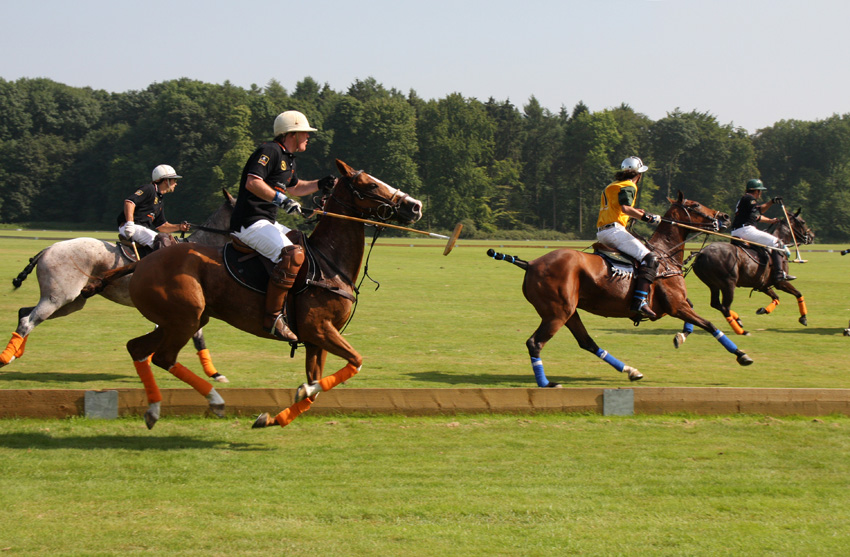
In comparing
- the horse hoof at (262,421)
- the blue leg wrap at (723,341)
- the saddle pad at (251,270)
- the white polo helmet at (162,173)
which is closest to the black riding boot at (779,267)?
the blue leg wrap at (723,341)

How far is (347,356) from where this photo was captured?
25.4 ft

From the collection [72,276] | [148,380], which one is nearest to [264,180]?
[148,380]

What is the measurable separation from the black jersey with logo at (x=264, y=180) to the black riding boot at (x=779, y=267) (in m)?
11.8

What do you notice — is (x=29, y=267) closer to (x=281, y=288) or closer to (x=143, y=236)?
(x=143, y=236)

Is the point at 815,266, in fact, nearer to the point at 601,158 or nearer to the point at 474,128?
the point at 601,158

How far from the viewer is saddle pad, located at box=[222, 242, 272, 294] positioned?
25.5 feet

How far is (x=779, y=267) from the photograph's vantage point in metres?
16.3

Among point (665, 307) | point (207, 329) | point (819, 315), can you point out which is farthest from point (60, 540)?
point (819, 315)

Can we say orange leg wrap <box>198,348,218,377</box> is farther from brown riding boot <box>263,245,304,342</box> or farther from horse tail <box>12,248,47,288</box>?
brown riding boot <box>263,245,304,342</box>

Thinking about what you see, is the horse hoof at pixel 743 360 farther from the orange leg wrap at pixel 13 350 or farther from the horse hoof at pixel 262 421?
the orange leg wrap at pixel 13 350

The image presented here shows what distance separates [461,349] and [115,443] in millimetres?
7321

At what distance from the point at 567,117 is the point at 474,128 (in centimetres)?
3017

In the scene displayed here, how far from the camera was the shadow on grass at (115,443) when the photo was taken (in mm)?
7363

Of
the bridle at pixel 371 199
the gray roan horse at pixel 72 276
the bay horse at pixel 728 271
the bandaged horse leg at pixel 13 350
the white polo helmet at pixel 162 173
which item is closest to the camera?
the bridle at pixel 371 199
